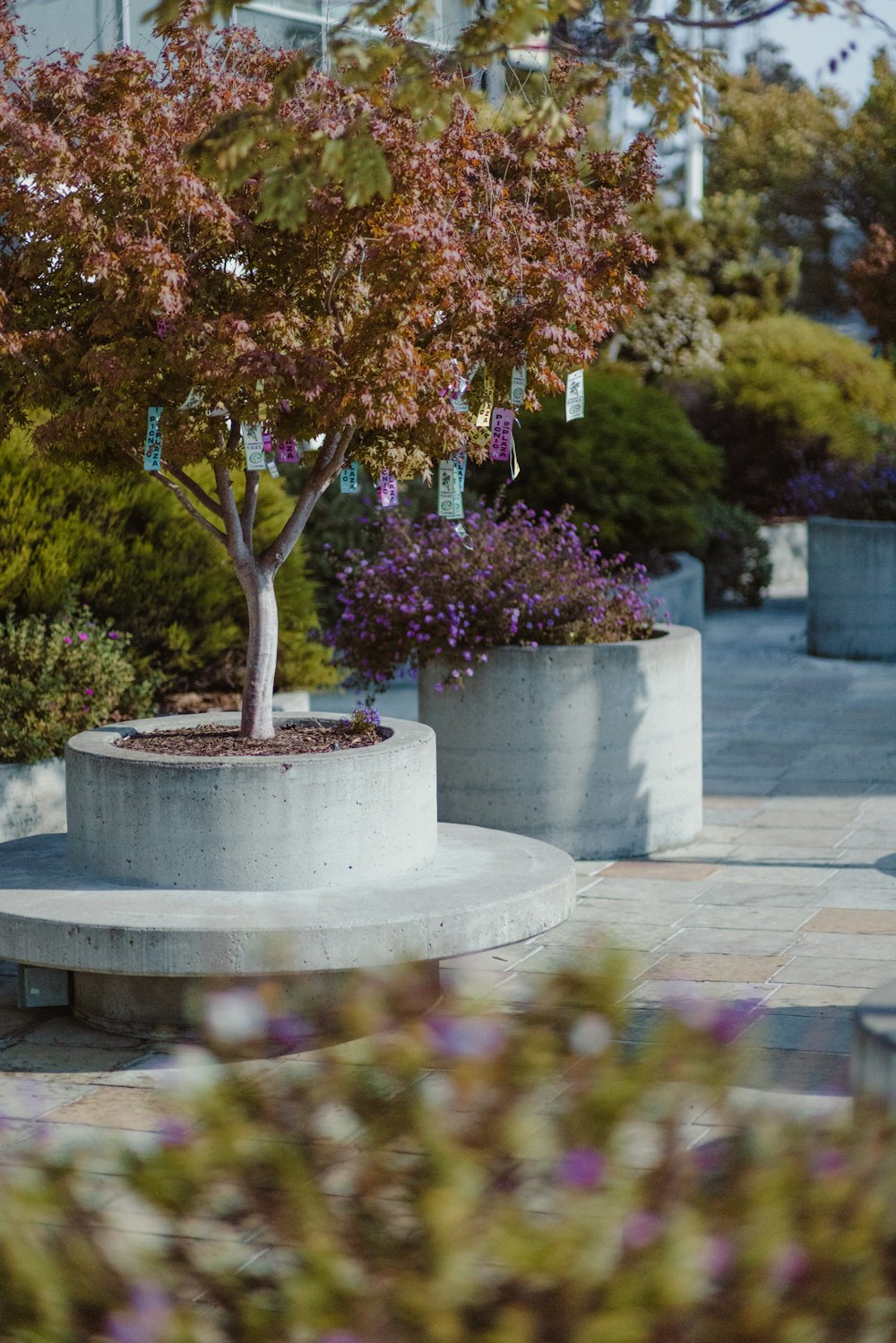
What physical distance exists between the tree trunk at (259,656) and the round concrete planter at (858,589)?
25.9 feet

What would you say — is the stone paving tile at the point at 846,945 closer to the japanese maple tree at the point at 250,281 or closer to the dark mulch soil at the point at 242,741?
the dark mulch soil at the point at 242,741

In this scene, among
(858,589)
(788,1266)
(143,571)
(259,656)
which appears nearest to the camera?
(788,1266)

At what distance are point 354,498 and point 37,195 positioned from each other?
701cm

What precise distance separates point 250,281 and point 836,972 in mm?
3022

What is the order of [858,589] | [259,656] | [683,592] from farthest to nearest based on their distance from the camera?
[858,589]
[683,592]
[259,656]

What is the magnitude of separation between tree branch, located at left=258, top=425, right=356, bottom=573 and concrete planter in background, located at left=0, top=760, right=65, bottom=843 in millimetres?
1747

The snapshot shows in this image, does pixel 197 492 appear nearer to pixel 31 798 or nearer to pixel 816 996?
pixel 31 798

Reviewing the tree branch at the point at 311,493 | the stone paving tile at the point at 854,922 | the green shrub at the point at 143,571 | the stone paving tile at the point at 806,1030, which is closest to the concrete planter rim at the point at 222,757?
the tree branch at the point at 311,493

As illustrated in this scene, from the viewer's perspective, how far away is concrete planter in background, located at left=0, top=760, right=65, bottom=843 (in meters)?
7.23

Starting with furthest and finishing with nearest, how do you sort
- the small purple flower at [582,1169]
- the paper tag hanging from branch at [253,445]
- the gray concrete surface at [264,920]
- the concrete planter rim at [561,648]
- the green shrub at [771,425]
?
1. the green shrub at [771,425]
2. the concrete planter rim at [561,648]
3. the paper tag hanging from branch at [253,445]
4. the gray concrete surface at [264,920]
5. the small purple flower at [582,1169]

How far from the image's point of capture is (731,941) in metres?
6.21

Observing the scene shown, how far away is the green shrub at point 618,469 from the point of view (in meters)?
13.1

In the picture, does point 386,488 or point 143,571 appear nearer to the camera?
point 386,488

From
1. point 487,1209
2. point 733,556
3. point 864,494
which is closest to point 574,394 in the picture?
point 487,1209
